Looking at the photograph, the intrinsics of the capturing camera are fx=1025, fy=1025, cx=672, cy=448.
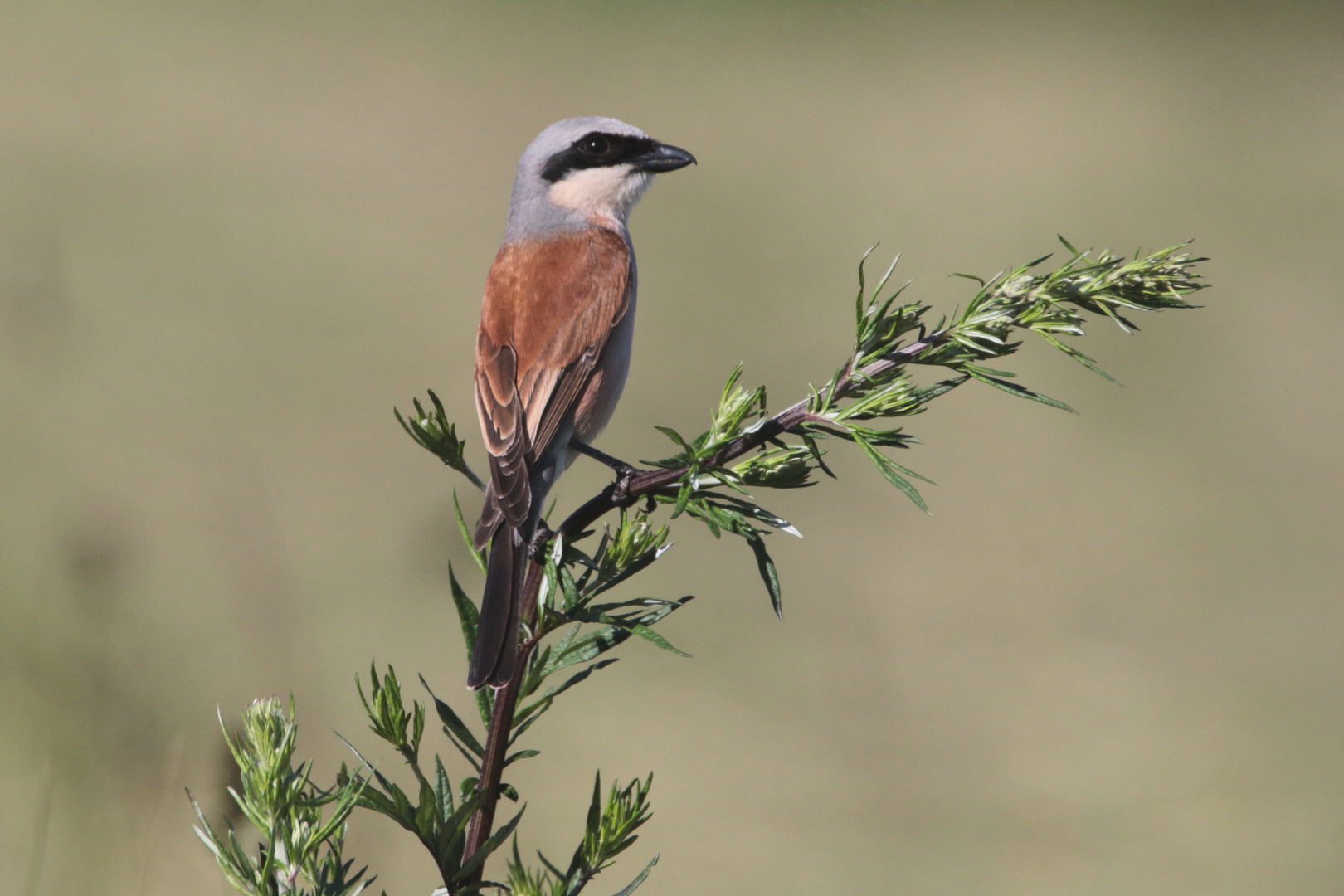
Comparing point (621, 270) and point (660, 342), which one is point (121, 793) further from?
point (660, 342)

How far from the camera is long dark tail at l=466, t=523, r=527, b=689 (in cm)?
102

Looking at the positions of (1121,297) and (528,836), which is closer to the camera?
(1121,297)

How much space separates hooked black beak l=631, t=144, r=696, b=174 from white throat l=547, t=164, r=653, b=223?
0.03 metres

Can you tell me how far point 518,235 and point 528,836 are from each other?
7.20ft

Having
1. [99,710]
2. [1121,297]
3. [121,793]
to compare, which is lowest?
[121,793]

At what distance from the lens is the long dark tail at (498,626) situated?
1024 millimetres

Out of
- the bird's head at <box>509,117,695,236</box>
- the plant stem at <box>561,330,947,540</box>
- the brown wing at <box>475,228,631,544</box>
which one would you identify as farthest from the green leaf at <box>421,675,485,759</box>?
the bird's head at <box>509,117,695,236</box>

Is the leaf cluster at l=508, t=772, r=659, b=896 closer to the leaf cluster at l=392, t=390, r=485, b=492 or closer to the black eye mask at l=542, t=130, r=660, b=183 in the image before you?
the leaf cluster at l=392, t=390, r=485, b=492

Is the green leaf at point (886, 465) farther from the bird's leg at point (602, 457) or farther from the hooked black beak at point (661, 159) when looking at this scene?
the hooked black beak at point (661, 159)

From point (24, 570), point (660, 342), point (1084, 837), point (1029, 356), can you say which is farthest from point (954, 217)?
point (24, 570)

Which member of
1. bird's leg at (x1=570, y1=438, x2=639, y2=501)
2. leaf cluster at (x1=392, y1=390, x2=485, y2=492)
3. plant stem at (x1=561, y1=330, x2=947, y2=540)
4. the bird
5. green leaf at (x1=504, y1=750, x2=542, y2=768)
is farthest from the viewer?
the bird

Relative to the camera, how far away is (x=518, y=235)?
115 inches

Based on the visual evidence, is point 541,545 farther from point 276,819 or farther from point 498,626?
point 276,819

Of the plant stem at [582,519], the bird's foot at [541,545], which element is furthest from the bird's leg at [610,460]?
the plant stem at [582,519]
